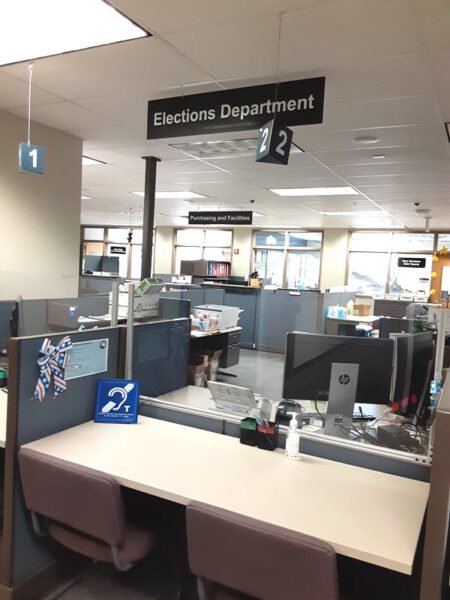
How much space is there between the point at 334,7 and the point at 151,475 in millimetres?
2211

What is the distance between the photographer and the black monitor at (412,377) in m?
2.29

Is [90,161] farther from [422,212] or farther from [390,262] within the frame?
[390,262]

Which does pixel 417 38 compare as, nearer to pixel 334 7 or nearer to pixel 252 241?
pixel 334 7

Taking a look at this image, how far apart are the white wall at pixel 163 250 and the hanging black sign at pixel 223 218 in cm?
504

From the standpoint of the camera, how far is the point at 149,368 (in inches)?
105

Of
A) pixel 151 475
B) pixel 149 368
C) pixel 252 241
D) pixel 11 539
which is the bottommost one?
pixel 11 539

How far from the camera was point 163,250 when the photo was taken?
1358 cm

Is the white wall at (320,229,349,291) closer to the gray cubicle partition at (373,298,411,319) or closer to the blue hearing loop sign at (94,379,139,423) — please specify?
the gray cubicle partition at (373,298,411,319)

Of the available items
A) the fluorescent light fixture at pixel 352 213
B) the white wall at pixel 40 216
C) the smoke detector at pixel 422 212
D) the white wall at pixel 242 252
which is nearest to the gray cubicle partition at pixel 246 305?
the fluorescent light fixture at pixel 352 213

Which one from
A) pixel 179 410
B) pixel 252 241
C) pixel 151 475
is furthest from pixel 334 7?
pixel 252 241

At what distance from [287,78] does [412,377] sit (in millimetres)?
2004

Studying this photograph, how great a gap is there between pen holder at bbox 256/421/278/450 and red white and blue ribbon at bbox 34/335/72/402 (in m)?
0.89

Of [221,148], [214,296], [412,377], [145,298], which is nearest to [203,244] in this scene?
[214,296]

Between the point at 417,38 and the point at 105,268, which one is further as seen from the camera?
the point at 105,268
